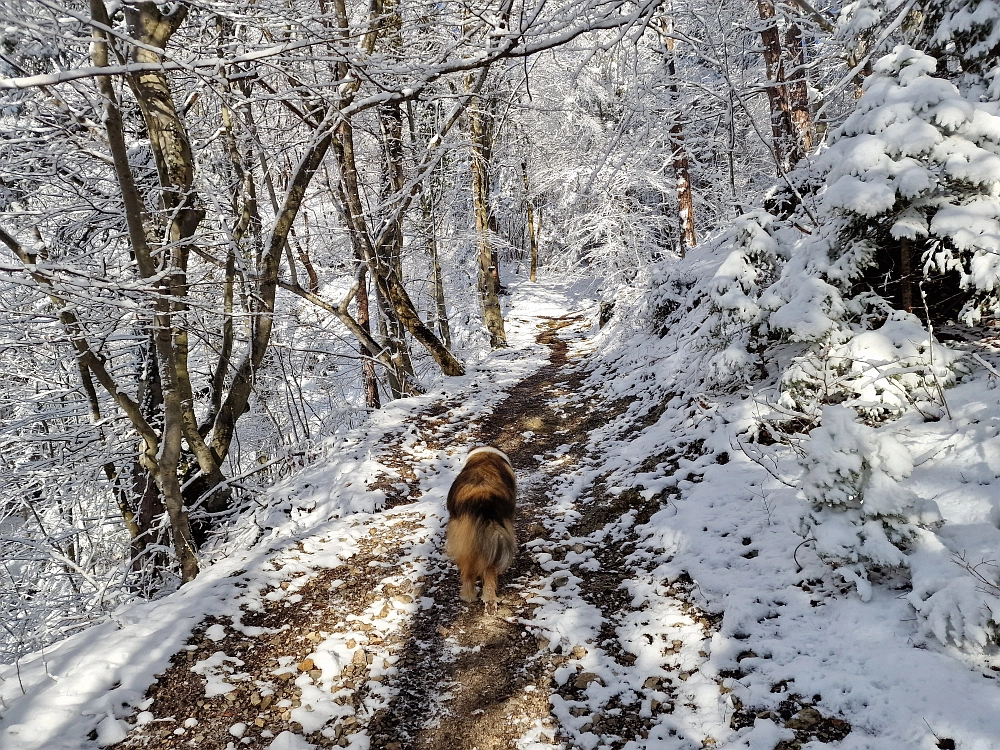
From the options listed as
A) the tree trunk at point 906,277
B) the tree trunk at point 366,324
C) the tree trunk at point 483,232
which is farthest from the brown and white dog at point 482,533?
the tree trunk at point 483,232

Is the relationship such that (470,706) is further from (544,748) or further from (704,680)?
(704,680)

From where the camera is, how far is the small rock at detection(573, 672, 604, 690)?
3.37 m

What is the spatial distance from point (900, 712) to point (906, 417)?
241 centimetres

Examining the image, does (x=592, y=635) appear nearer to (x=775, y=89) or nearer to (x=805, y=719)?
(x=805, y=719)

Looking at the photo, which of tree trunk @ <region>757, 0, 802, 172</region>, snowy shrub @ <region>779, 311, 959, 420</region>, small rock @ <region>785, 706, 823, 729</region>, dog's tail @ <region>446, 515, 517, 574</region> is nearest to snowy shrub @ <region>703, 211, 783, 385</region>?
snowy shrub @ <region>779, 311, 959, 420</region>

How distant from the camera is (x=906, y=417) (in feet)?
13.5

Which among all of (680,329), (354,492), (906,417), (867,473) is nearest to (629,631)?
(867,473)

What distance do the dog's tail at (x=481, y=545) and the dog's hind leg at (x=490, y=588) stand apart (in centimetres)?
3

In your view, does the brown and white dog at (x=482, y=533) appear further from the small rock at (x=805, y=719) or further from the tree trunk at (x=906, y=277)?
the tree trunk at (x=906, y=277)

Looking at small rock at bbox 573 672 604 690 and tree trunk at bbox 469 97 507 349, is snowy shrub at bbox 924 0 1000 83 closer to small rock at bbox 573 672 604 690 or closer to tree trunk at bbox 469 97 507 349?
small rock at bbox 573 672 604 690

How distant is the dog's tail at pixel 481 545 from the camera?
4.38 m

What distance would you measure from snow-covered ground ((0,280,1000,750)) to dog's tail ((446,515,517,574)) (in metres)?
0.33

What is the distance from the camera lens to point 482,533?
14.5 feet

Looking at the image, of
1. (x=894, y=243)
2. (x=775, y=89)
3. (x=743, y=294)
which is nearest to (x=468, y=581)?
(x=743, y=294)
